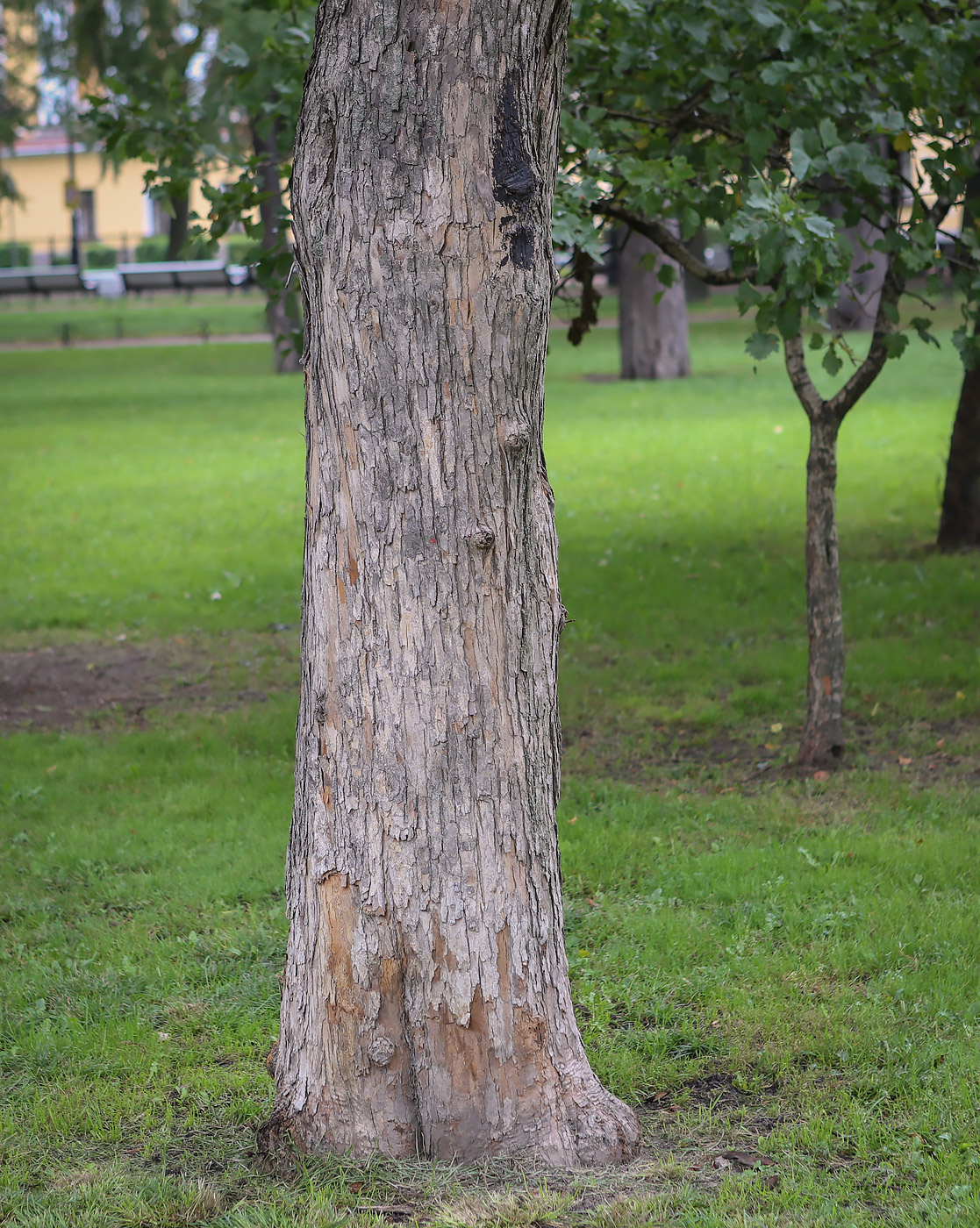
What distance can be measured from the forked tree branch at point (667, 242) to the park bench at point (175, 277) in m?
36.8

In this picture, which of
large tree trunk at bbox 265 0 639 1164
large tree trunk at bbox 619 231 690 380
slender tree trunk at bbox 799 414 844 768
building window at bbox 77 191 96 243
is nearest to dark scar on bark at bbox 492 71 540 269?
large tree trunk at bbox 265 0 639 1164

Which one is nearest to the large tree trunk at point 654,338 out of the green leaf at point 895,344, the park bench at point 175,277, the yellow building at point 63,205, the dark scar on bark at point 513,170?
the green leaf at point 895,344

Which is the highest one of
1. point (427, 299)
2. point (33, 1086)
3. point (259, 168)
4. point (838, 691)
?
point (259, 168)

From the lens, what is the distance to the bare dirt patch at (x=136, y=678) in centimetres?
722

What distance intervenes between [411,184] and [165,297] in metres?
44.5

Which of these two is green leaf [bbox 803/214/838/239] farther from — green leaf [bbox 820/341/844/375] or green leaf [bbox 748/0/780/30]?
green leaf [bbox 748/0/780/30]

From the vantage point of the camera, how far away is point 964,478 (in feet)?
31.2

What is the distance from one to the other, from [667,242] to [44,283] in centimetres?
4130

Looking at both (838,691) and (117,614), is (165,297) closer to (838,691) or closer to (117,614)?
(117,614)

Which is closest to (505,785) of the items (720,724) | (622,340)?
(720,724)

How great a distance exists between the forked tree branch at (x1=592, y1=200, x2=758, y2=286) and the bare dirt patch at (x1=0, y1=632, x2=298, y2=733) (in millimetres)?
3290

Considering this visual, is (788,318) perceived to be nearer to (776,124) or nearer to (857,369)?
(857,369)

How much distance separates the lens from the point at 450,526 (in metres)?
2.89

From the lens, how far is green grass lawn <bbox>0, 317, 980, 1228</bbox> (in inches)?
118
